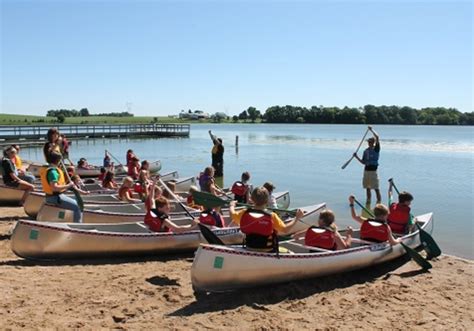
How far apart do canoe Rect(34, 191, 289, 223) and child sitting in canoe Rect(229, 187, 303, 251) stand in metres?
3.33

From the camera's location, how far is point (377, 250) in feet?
24.1

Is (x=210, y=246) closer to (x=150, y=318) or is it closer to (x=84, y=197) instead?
(x=150, y=318)

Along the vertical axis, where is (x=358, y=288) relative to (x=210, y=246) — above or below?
below

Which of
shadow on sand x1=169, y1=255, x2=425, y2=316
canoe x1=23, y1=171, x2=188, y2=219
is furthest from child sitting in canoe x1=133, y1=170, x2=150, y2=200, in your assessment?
shadow on sand x1=169, y1=255, x2=425, y2=316

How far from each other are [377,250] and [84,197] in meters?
6.88

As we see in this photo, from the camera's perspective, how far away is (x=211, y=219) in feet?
26.6

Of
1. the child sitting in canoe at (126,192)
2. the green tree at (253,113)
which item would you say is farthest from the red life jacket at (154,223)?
the green tree at (253,113)

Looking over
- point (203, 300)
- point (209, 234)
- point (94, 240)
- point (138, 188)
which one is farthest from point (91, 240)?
point (138, 188)

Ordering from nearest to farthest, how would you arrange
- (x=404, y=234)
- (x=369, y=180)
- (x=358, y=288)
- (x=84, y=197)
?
(x=358, y=288) < (x=404, y=234) < (x=84, y=197) < (x=369, y=180)

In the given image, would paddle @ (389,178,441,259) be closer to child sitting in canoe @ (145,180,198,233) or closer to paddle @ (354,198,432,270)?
paddle @ (354,198,432,270)

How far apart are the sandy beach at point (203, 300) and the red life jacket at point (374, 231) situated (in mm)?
576

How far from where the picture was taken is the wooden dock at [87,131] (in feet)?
129

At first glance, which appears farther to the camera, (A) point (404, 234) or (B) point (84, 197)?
(B) point (84, 197)

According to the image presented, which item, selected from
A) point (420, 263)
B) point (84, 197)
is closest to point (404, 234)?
point (420, 263)
